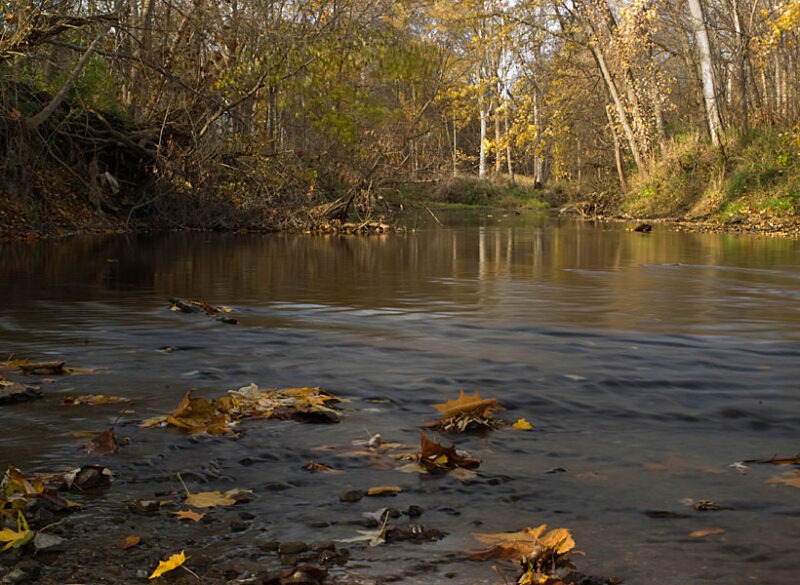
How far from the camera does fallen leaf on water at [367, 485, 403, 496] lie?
2.90 metres

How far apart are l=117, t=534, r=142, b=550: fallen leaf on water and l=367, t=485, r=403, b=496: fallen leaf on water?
0.75m

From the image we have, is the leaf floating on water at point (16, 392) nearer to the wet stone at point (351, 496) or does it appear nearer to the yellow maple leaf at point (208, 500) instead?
the yellow maple leaf at point (208, 500)

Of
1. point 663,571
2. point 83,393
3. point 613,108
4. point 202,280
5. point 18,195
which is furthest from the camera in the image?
point 613,108

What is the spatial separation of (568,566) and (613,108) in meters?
29.4

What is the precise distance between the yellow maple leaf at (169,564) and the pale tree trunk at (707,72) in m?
24.0

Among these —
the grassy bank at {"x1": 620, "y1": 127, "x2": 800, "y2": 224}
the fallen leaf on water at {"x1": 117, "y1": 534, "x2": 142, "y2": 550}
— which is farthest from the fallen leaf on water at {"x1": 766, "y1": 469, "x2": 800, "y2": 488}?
the grassy bank at {"x1": 620, "y1": 127, "x2": 800, "y2": 224}

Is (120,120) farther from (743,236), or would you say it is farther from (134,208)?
(743,236)

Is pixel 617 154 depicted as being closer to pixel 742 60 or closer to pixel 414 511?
pixel 742 60

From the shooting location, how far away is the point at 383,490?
A: 2.92 m

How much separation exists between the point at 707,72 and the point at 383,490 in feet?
78.4

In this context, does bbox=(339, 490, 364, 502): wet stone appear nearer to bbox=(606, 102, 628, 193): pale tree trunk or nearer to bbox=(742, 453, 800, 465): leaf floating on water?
bbox=(742, 453, 800, 465): leaf floating on water

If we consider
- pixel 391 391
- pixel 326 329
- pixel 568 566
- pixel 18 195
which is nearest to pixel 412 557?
pixel 568 566

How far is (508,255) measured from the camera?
14023 mm

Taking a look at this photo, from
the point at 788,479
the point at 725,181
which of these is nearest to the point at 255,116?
the point at 725,181
